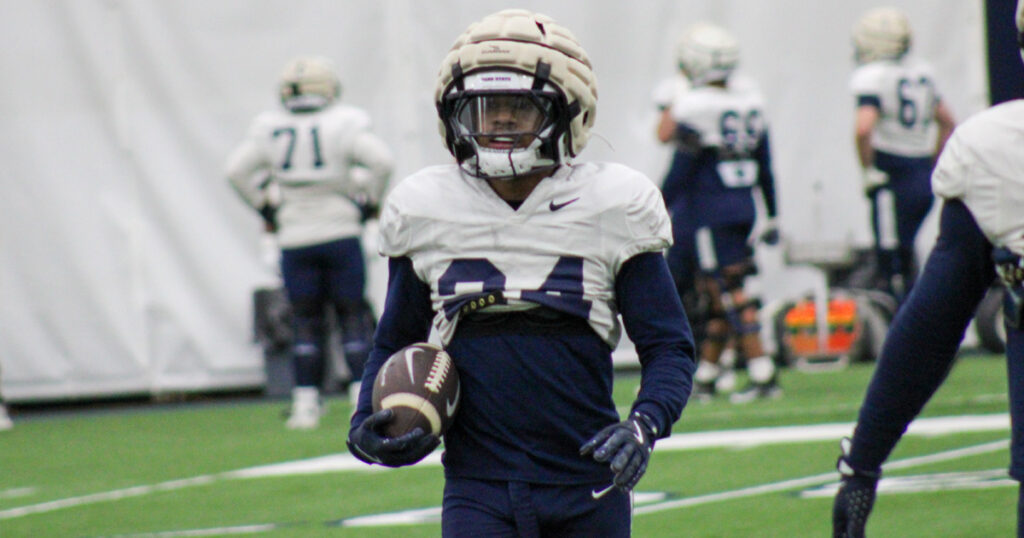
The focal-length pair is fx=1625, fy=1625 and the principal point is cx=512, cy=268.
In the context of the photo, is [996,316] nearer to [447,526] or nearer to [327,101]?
[327,101]

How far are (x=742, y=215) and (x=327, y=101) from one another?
2.29 meters

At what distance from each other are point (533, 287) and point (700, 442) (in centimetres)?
442

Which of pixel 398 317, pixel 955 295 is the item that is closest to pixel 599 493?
pixel 398 317

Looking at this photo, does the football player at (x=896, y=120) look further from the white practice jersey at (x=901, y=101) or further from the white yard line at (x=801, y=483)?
the white yard line at (x=801, y=483)

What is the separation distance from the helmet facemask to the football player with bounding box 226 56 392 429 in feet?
18.2

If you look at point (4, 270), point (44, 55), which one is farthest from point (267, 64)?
point (4, 270)

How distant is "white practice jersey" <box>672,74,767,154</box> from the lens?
8.56m

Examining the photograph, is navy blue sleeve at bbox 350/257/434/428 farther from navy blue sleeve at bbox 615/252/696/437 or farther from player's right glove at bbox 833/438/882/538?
player's right glove at bbox 833/438/882/538

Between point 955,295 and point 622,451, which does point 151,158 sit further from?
point 622,451

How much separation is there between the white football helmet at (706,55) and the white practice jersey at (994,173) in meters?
→ 5.37

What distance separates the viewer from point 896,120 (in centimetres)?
941

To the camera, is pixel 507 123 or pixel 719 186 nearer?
pixel 507 123

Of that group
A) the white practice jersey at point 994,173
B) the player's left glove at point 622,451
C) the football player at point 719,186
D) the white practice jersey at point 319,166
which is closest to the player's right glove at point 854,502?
the white practice jersey at point 994,173

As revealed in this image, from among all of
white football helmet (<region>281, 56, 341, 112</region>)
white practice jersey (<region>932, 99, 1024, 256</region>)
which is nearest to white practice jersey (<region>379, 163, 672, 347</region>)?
white practice jersey (<region>932, 99, 1024, 256</region>)
